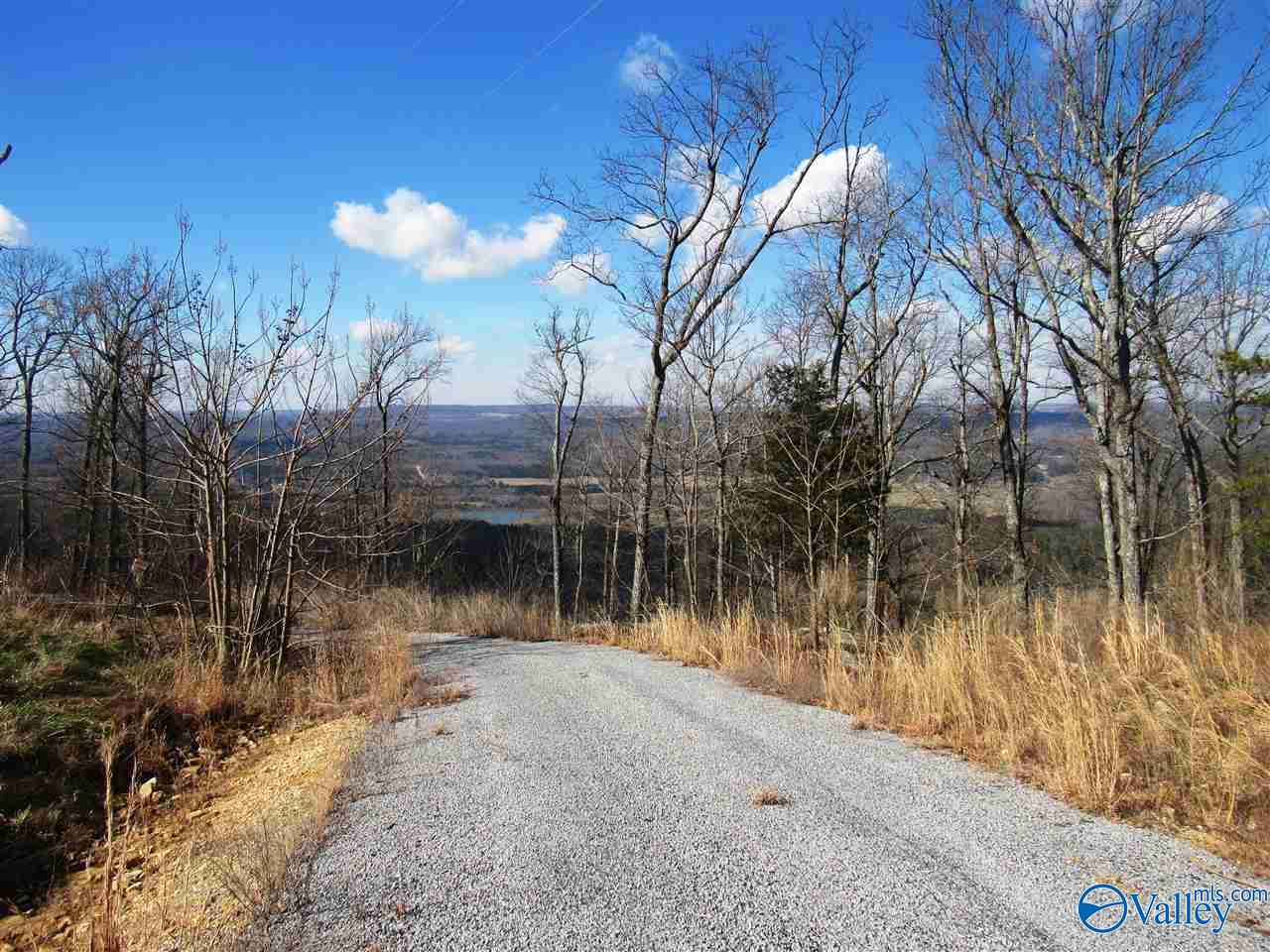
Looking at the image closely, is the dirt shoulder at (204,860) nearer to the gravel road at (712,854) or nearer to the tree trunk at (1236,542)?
the gravel road at (712,854)

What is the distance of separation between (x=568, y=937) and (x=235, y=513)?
19.4ft

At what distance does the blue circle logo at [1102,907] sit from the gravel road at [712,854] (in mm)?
38

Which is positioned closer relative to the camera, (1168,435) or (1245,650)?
(1245,650)

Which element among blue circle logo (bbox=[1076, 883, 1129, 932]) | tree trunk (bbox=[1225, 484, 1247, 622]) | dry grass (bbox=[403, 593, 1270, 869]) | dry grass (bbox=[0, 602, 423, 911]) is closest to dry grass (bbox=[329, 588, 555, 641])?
dry grass (bbox=[0, 602, 423, 911])

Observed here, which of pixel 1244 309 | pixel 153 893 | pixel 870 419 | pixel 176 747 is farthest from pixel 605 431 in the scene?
pixel 153 893

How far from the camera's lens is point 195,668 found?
6.38 meters

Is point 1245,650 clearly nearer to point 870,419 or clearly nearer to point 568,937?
point 568,937

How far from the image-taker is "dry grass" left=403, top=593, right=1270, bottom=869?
11.3 ft

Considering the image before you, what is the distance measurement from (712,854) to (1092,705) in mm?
2455

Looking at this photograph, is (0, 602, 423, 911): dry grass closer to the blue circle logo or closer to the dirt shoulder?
the dirt shoulder

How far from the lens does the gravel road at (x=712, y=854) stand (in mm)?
2438

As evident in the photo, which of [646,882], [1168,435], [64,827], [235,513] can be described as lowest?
[64,827]

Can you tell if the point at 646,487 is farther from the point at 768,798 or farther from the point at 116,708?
the point at 768,798

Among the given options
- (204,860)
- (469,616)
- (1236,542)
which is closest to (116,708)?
(204,860)
